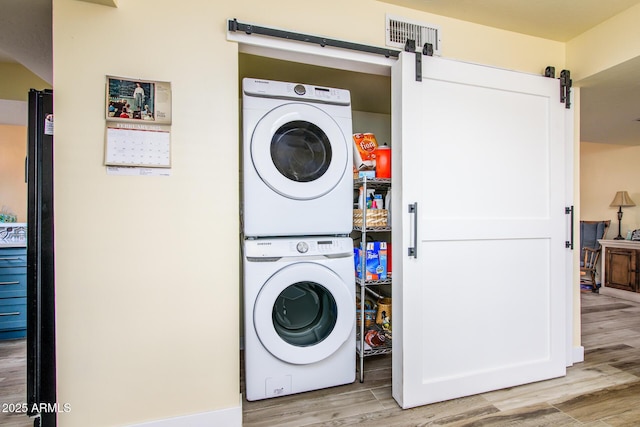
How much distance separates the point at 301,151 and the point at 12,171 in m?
3.53

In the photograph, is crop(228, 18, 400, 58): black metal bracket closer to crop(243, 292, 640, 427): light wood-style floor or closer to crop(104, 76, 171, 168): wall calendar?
crop(104, 76, 171, 168): wall calendar

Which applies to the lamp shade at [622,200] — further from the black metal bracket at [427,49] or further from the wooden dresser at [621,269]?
the black metal bracket at [427,49]

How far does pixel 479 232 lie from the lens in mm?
1935

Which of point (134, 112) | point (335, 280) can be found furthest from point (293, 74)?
point (335, 280)

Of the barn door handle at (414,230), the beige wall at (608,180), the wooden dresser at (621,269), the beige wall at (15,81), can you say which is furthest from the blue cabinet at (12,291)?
the beige wall at (608,180)

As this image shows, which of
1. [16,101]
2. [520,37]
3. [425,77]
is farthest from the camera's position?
[16,101]

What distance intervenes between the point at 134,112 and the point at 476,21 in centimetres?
197

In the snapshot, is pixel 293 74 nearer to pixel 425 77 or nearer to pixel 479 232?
pixel 425 77

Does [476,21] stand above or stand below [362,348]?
above

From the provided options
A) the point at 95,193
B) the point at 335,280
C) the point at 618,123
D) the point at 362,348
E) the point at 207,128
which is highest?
the point at 618,123

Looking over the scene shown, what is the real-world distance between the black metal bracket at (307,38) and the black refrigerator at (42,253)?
0.95 meters

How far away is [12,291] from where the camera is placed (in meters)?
2.83

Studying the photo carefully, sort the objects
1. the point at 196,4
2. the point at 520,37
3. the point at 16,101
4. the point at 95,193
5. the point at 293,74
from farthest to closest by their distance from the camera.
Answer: the point at 16,101 → the point at 293,74 → the point at 520,37 → the point at 196,4 → the point at 95,193

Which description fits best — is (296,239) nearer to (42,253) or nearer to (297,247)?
(297,247)
